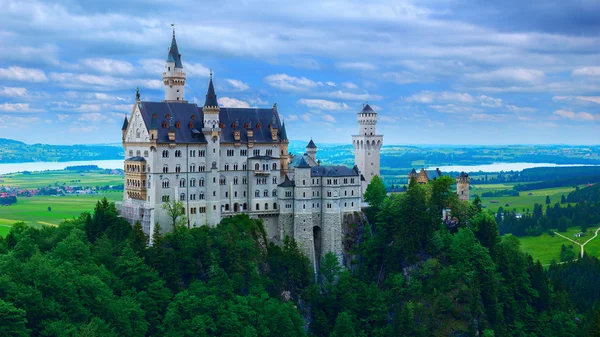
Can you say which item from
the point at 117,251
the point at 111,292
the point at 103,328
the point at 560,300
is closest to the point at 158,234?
the point at 117,251

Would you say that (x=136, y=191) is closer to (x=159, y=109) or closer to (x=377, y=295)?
(x=159, y=109)

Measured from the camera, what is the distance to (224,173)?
374ft

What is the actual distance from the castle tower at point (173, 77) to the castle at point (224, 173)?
153 mm

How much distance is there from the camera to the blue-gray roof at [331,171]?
117 meters

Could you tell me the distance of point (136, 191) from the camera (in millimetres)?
108062

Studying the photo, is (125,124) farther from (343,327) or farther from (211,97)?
(343,327)

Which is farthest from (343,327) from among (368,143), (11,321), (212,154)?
(11,321)

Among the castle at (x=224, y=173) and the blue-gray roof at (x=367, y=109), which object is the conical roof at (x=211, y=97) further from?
the blue-gray roof at (x=367, y=109)

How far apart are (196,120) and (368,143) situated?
35130 mm

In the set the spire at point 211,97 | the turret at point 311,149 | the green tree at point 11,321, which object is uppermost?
the spire at point 211,97

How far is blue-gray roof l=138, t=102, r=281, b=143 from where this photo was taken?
108625 millimetres

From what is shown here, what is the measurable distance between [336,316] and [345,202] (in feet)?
57.7

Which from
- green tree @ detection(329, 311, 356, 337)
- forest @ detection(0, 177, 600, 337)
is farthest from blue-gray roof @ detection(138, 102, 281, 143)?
green tree @ detection(329, 311, 356, 337)

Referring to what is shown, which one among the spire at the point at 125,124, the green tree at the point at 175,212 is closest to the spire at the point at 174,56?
the spire at the point at 125,124
